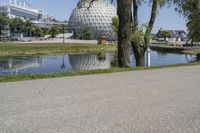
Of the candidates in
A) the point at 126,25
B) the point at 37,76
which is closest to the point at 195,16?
the point at 126,25

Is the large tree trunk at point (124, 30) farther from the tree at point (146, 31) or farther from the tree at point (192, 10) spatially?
the tree at point (192, 10)

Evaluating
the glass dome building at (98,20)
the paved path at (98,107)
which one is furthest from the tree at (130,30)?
the glass dome building at (98,20)

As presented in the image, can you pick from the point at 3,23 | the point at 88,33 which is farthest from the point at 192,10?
the point at 88,33

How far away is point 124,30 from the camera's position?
2089cm

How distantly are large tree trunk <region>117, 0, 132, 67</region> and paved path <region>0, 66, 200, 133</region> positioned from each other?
8.86 m

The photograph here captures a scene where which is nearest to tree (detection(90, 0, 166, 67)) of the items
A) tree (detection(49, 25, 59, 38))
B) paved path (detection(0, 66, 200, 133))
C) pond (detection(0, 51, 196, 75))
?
pond (detection(0, 51, 196, 75))

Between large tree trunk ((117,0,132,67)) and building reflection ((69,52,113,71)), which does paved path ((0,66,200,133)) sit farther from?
building reflection ((69,52,113,71))

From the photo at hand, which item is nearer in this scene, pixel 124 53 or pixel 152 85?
pixel 152 85

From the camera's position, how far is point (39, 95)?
9359 mm

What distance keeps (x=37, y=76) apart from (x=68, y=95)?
455 centimetres

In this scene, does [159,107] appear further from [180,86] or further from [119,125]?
[180,86]

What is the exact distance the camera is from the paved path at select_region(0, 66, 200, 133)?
640 centimetres

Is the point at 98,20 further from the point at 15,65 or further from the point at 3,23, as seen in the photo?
the point at 15,65

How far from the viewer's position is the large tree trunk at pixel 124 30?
67.5 feet
